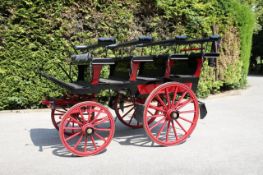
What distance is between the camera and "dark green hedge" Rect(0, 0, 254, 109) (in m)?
7.61

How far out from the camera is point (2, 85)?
7.59 meters

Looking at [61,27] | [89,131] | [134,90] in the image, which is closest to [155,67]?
[134,90]

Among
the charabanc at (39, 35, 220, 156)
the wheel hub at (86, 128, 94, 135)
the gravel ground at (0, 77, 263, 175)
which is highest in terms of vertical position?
the charabanc at (39, 35, 220, 156)

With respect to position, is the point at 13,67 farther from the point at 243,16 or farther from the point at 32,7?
the point at 243,16

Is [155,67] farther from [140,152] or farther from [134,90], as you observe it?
[140,152]

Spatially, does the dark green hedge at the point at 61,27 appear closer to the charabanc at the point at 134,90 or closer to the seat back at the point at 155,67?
the charabanc at the point at 134,90

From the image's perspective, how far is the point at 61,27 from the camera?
7.97 m

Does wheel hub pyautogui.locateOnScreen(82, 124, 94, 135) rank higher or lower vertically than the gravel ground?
higher

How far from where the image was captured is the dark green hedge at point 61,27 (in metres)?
7.61

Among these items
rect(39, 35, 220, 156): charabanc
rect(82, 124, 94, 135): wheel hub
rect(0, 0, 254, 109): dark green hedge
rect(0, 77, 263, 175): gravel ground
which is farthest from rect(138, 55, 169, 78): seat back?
→ rect(0, 0, 254, 109): dark green hedge

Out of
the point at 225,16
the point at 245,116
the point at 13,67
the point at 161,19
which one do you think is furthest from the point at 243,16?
the point at 13,67

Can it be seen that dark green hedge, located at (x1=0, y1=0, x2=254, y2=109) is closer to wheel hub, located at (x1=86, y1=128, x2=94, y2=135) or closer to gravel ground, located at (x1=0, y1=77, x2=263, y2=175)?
gravel ground, located at (x1=0, y1=77, x2=263, y2=175)

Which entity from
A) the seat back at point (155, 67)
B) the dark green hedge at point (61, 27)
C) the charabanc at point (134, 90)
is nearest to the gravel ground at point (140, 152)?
the charabanc at point (134, 90)

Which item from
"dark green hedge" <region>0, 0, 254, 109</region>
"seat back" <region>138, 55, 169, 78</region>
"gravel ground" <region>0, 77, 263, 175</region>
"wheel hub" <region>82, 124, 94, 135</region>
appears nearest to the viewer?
"gravel ground" <region>0, 77, 263, 175</region>
